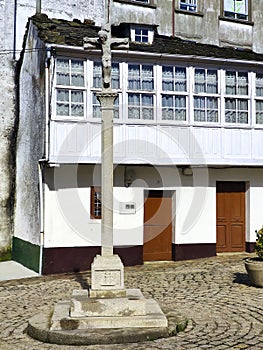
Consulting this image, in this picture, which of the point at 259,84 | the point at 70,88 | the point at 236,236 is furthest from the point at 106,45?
the point at 236,236

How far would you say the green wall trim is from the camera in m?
15.4

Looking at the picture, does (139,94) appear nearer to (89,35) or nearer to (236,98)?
(89,35)

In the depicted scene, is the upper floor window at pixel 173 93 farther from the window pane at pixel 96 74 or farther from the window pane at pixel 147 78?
the window pane at pixel 96 74

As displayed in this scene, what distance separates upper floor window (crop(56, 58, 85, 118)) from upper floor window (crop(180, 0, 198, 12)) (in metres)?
8.31

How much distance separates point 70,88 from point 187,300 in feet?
23.1

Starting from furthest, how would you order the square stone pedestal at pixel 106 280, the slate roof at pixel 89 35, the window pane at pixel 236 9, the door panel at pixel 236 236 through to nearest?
the window pane at pixel 236 9 < the door panel at pixel 236 236 < the slate roof at pixel 89 35 < the square stone pedestal at pixel 106 280

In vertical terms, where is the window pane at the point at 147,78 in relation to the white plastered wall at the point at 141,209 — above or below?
above

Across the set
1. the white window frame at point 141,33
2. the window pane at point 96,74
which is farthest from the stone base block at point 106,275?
the white window frame at point 141,33

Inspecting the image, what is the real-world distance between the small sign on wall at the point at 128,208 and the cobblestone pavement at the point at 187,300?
5.41 ft

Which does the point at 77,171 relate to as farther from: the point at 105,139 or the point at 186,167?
the point at 105,139

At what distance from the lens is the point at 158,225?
16.5m

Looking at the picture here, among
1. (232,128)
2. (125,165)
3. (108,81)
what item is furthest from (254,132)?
(108,81)

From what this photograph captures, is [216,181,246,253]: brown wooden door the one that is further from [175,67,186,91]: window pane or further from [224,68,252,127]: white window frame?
[175,67,186,91]: window pane

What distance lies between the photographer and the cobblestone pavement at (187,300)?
7656 mm
